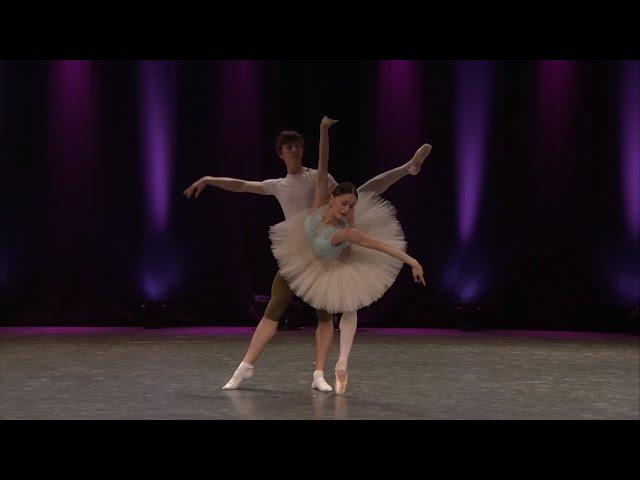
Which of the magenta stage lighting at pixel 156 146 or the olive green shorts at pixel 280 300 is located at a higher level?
the magenta stage lighting at pixel 156 146

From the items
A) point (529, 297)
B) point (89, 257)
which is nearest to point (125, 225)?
point (89, 257)

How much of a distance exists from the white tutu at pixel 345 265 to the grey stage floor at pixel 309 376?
489 mm

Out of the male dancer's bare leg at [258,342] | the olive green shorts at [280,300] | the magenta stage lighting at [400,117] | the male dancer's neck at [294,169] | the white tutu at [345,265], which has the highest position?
the magenta stage lighting at [400,117]

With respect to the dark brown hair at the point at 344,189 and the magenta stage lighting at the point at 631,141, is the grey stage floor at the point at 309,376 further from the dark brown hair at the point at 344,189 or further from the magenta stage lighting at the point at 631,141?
the magenta stage lighting at the point at 631,141

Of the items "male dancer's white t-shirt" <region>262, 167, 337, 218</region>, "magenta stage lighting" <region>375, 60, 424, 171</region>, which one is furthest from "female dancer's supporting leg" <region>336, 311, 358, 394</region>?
"magenta stage lighting" <region>375, 60, 424, 171</region>

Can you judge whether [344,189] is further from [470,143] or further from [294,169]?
[470,143]

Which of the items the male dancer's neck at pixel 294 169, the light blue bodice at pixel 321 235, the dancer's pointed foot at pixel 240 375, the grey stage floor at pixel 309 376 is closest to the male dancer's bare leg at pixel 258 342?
the dancer's pointed foot at pixel 240 375

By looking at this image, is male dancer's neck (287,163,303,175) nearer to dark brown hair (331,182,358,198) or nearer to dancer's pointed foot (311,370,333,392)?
dark brown hair (331,182,358,198)

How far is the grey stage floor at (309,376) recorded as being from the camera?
4207mm

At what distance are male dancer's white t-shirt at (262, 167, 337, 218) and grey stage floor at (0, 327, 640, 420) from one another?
0.91 meters

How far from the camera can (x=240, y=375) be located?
15.5ft

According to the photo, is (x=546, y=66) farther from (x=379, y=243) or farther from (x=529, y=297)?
(x=379, y=243)

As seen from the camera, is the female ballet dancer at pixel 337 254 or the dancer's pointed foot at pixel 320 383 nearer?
the female ballet dancer at pixel 337 254

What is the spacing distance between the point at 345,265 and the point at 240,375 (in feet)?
2.59
